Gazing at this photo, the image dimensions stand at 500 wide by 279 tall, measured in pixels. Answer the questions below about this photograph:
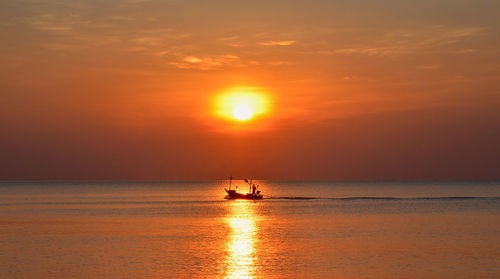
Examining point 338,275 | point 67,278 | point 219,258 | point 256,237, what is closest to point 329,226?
point 256,237

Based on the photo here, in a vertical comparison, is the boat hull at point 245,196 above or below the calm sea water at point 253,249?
above

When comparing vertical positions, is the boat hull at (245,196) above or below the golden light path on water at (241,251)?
above

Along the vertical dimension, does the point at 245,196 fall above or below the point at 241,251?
above

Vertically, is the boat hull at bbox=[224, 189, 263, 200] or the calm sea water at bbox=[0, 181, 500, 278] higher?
the boat hull at bbox=[224, 189, 263, 200]

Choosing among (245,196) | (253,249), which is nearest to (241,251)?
(253,249)

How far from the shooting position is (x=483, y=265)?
42.2 meters

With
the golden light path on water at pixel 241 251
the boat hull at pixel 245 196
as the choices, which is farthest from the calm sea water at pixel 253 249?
the boat hull at pixel 245 196

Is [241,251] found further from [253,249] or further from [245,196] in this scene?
[245,196]

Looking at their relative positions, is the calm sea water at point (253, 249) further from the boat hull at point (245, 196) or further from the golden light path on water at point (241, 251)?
the boat hull at point (245, 196)

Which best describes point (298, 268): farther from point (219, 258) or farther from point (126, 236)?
point (126, 236)

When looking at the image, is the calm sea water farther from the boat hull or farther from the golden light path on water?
the boat hull

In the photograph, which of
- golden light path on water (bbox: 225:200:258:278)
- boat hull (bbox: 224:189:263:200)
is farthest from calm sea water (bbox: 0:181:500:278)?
boat hull (bbox: 224:189:263:200)

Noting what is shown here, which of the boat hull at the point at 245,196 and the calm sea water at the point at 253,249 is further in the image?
the boat hull at the point at 245,196

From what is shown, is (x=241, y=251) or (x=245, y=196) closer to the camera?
(x=241, y=251)
